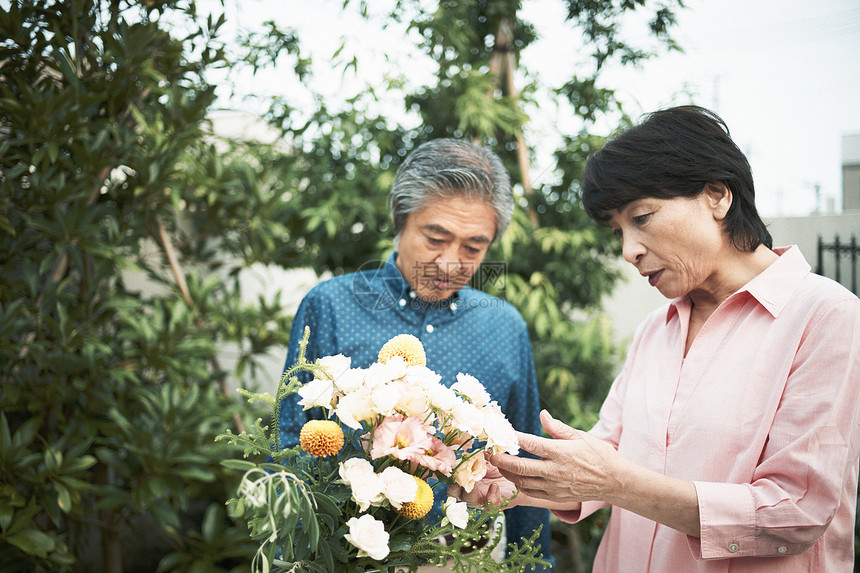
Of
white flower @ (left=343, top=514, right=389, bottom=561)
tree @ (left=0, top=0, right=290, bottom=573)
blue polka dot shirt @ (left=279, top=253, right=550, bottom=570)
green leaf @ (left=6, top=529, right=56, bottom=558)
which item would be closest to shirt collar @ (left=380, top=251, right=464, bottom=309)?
blue polka dot shirt @ (left=279, top=253, right=550, bottom=570)

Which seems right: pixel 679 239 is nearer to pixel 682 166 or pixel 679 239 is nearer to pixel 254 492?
pixel 682 166

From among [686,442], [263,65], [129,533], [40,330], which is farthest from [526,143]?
[129,533]

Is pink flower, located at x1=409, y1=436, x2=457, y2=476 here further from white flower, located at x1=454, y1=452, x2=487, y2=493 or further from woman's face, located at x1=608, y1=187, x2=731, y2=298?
woman's face, located at x1=608, y1=187, x2=731, y2=298

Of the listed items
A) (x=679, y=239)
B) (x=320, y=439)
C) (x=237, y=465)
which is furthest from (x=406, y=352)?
(x=679, y=239)

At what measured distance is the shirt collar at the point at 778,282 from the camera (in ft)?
3.57

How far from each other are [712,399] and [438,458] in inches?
22.4

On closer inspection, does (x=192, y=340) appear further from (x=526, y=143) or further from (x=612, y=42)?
(x=612, y=42)

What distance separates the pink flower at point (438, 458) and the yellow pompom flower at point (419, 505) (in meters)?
0.03

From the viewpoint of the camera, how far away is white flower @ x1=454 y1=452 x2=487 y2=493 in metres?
0.91

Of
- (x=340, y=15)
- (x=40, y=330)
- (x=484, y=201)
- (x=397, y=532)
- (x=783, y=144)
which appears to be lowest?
(x=397, y=532)

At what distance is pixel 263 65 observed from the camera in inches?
101

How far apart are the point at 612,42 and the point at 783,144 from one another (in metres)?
0.83

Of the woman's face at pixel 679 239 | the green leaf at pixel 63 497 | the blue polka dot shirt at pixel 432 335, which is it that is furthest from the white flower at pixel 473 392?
the green leaf at pixel 63 497

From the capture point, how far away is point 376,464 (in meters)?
0.89
